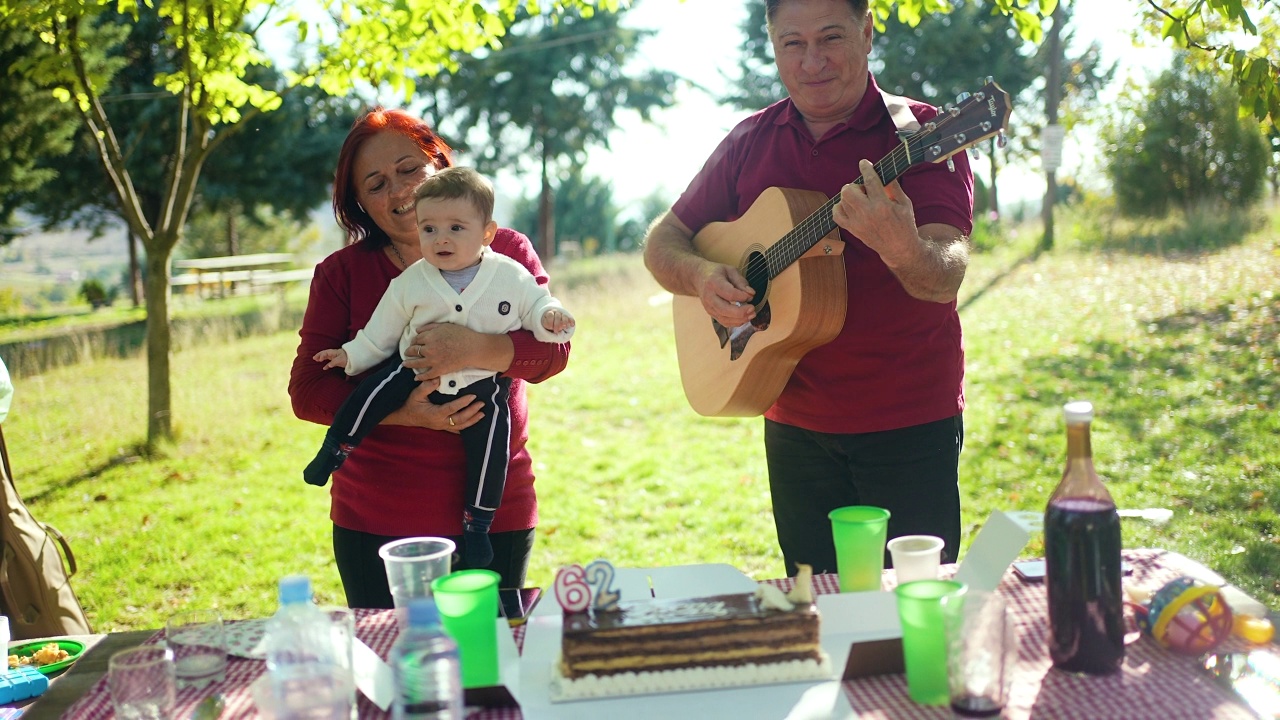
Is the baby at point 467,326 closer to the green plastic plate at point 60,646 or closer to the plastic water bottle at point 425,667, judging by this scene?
the green plastic plate at point 60,646

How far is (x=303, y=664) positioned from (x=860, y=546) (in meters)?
1.01

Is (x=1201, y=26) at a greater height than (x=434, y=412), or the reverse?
(x=1201, y=26)

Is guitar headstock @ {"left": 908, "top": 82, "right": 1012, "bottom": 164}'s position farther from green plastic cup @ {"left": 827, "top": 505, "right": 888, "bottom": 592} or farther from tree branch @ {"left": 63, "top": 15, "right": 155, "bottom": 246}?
tree branch @ {"left": 63, "top": 15, "right": 155, "bottom": 246}

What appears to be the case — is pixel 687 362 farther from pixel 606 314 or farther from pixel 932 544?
pixel 606 314

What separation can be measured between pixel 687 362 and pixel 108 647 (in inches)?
77.2

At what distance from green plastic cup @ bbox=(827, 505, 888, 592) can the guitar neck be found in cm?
83

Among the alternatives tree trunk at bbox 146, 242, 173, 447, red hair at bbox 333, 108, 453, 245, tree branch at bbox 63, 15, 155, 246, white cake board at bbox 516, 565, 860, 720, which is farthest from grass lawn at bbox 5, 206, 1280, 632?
white cake board at bbox 516, 565, 860, 720

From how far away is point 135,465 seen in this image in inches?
293

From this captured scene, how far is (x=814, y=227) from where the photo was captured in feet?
8.69

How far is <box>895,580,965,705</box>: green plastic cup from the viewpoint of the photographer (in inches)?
63.6

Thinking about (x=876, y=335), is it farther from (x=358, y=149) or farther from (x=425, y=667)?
(x=425, y=667)

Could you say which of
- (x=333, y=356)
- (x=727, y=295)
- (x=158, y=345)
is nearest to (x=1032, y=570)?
(x=727, y=295)

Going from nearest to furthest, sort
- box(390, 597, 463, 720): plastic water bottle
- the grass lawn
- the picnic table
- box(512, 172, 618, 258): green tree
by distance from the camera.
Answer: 1. box(390, 597, 463, 720): plastic water bottle
2. the grass lawn
3. the picnic table
4. box(512, 172, 618, 258): green tree

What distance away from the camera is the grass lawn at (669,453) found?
207 inches
